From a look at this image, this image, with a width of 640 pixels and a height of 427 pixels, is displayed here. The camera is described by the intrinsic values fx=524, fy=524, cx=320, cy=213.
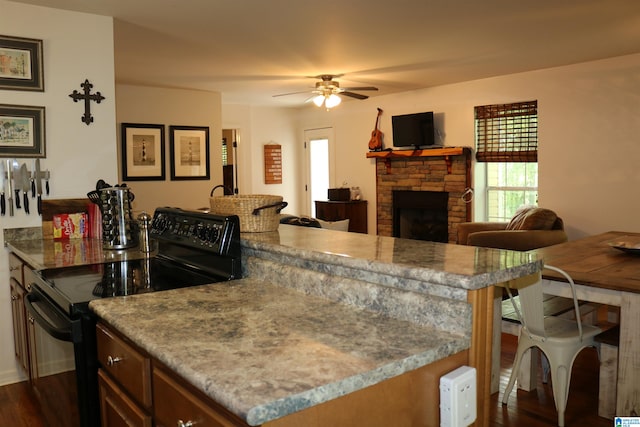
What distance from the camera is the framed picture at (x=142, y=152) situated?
6.32m

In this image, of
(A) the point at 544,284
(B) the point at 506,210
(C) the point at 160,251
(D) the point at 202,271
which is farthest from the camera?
(B) the point at 506,210

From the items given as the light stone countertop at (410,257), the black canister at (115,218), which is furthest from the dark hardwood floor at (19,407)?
the light stone countertop at (410,257)

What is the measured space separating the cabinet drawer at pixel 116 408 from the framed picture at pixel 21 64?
2.35m

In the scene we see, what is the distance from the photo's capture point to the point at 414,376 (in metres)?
1.13

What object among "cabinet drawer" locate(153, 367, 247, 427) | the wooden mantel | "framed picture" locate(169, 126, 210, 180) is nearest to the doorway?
"framed picture" locate(169, 126, 210, 180)

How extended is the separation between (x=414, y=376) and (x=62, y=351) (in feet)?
4.31

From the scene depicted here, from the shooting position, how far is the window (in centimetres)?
599

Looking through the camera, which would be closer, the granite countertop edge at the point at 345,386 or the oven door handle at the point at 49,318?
the granite countertop edge at the point at 345,386

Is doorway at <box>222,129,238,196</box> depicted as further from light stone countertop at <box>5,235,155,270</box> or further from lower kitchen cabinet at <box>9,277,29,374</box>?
lower kitchen cabinet at <box>9,277,29,374</box>

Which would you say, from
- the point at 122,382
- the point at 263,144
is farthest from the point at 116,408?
the point at 263,144

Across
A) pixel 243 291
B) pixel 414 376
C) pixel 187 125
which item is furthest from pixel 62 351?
pixel 187 125

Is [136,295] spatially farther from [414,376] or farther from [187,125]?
[187,125]

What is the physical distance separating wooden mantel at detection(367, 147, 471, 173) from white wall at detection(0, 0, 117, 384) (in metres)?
4.25

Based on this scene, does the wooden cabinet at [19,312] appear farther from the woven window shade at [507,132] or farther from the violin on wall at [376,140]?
the violin on wall at [376,140]
